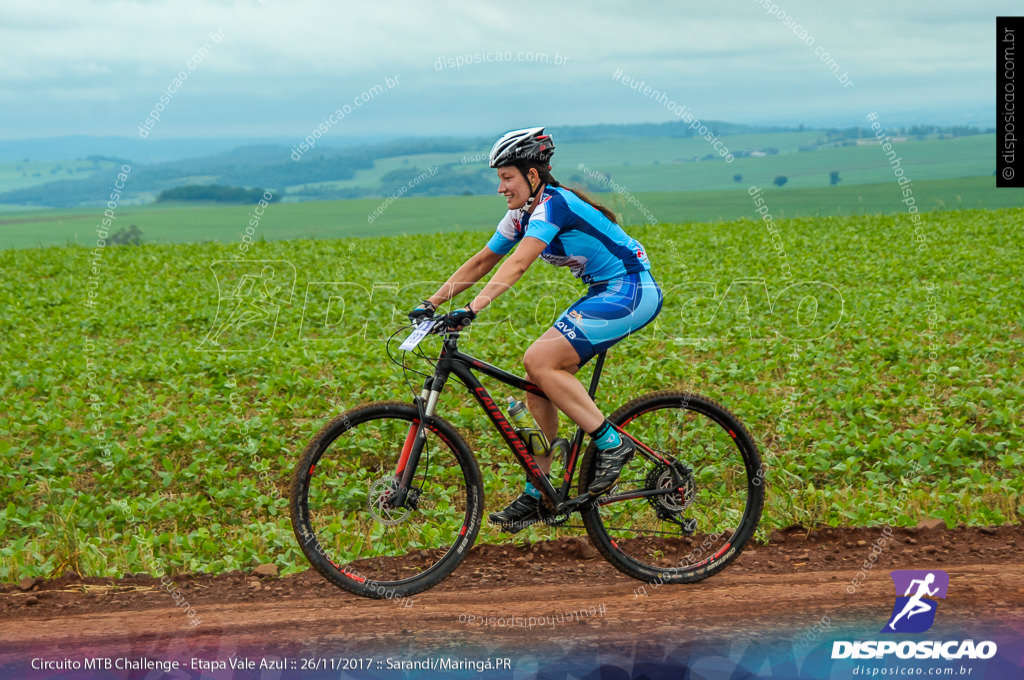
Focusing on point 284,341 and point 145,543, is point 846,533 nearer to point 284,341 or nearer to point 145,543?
point 145,543

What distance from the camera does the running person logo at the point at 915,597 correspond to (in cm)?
510

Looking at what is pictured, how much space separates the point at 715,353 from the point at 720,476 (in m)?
5.66

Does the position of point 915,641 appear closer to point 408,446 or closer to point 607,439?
point 607,439

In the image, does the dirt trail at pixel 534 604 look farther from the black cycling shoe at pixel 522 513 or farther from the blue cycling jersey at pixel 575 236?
the blue cycling jersey at pixel 575 236

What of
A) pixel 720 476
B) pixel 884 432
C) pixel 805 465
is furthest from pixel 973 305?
pixel 720 476

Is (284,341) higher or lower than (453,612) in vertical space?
higher

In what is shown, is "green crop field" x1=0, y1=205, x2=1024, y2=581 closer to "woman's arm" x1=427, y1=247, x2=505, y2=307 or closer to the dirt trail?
the dirt trail

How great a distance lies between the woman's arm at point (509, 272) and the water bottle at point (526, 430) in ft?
2.68

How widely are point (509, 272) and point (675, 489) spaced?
204cm

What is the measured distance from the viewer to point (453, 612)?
5.41 meters

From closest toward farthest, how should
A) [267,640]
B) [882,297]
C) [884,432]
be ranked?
[267,640] → [884,432] → [882,297]

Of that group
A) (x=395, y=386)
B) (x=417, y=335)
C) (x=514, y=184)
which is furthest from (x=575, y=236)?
(x=395, y=386)

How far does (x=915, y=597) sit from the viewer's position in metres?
5.43

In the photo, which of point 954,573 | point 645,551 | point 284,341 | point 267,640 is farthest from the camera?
point 284,341
